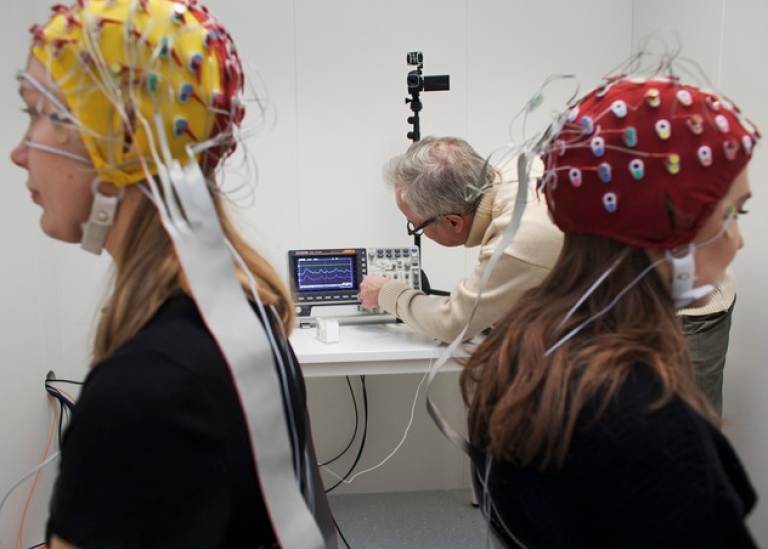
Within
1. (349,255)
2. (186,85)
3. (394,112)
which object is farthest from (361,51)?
(186,85)

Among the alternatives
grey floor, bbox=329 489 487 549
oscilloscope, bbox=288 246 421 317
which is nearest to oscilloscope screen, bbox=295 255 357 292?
oscilloscope, bbox=288 246 421 317

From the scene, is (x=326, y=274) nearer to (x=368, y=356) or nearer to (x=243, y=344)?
(x=368, y=356)

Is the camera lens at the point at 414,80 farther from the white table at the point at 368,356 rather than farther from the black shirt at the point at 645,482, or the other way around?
the black shirt at the point at 645,482

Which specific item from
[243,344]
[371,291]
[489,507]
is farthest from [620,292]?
[371,291]

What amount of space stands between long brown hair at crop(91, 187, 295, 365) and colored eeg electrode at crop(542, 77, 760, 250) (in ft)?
1.55

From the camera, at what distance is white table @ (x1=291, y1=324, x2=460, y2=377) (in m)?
1.64

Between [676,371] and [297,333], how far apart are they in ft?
4.61

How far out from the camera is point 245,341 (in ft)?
2.03

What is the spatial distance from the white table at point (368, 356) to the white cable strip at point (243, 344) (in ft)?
3.18

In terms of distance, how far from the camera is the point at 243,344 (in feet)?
2.02

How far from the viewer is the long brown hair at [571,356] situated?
0.66 meters

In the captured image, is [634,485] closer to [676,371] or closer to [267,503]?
[676,371]

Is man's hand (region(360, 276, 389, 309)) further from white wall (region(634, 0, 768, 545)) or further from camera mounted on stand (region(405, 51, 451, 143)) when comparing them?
white wall (region(634, 0, 768, 545))

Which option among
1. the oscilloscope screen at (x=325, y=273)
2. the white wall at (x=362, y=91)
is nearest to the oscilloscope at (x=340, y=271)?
the oscilloscope screen at (x=325, y=273)
